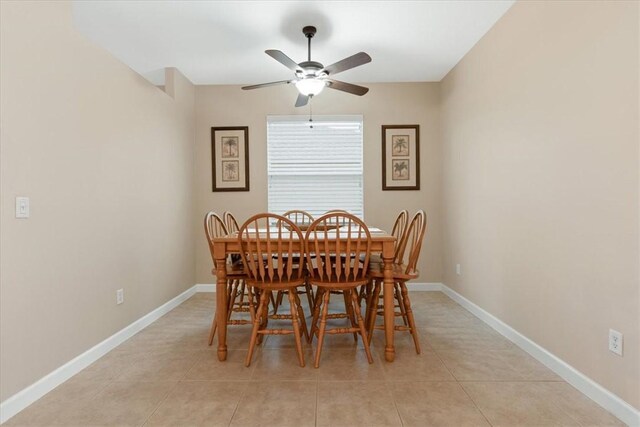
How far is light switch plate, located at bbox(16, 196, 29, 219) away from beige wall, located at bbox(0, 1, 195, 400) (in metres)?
0.03

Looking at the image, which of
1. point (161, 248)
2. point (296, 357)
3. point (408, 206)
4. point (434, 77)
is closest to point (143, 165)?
point (161, 248)

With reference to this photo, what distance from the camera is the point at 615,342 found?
1.76 meters

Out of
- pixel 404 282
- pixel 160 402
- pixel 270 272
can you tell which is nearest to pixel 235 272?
pixel 270 272

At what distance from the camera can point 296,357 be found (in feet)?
7.97

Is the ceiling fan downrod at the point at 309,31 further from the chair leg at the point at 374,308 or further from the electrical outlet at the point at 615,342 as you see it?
the electrical outlet at the point at 615,342

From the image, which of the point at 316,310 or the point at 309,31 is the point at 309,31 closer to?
the point at 309,31

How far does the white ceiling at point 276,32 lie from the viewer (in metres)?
2.74

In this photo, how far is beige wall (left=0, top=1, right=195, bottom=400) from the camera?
1.80 m

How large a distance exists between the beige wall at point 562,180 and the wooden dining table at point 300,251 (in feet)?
3.23

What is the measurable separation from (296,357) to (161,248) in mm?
1850

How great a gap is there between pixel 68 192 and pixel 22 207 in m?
0.35

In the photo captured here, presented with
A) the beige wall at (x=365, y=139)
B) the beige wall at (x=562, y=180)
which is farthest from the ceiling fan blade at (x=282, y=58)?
the beige wall at (x=562, y=180)

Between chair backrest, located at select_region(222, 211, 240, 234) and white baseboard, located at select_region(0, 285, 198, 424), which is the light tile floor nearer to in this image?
white baseboard, located at select_region(0, 285, 198, 424)

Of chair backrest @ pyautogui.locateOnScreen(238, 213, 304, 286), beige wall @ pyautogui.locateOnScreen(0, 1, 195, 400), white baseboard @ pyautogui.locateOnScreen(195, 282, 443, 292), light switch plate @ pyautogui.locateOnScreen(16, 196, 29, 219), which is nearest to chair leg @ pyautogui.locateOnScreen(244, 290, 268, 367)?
chair backrest @ pyautogui.locateOnScreen(238, 213, 304, 286)
